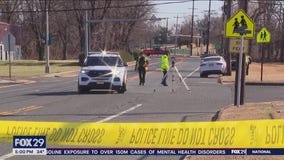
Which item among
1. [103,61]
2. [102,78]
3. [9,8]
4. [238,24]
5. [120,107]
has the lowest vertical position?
[120,107]

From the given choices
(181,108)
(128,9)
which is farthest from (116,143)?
(128,9)

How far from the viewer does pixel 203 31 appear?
16600cm

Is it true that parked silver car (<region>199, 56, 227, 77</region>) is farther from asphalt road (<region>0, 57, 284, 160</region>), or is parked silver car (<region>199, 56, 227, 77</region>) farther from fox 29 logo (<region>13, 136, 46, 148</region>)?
fox 29 logo (<region>13, 136, 46, 148</region>)

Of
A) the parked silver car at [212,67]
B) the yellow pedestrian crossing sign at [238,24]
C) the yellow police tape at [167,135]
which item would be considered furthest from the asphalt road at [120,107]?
the parked silver car at [212,67]

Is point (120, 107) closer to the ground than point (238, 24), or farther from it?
closer to the ground

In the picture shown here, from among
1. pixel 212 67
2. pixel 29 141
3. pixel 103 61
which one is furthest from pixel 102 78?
pixel 212 67

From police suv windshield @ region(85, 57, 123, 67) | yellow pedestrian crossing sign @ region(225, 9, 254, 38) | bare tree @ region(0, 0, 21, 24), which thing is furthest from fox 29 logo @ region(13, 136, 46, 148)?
bare tree @ region(0, 0, 21, 24)

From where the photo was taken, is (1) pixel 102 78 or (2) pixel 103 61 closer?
(1) pixel 102 78

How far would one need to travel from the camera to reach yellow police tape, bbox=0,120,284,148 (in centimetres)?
634

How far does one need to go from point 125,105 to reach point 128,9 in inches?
2767

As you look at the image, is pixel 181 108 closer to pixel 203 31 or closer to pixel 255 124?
pixel 255 124

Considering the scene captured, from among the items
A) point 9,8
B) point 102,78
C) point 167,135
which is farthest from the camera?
point 9,8

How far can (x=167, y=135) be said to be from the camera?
20.9 feet

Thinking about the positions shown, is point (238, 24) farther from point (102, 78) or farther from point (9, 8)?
point (9, 8)
